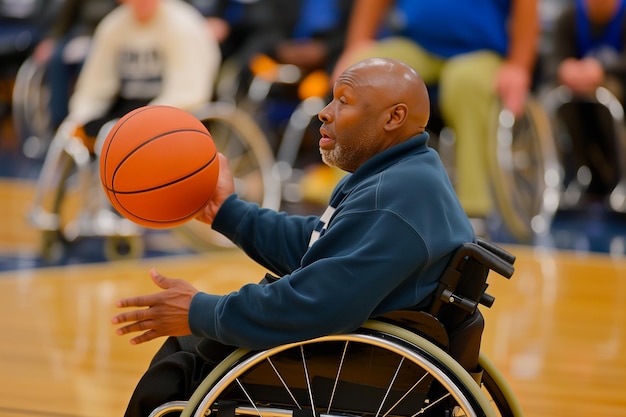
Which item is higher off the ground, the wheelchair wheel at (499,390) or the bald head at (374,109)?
the bald head at (374,109)

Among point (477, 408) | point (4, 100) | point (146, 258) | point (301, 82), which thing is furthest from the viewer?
point (4, 100)

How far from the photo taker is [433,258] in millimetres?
1754

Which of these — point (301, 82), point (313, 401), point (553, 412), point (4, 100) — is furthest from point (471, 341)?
point (4, 100)

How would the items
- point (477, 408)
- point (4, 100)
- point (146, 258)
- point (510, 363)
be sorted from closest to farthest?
point (477, 408) → point (510, 363) → point (146, 258) → point (4, 100)

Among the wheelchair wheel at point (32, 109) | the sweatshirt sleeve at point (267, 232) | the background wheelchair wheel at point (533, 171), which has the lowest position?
the wheelchair wheel at point (32, 109)

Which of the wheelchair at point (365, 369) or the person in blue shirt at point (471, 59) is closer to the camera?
the wheelchair at point (365, 369)

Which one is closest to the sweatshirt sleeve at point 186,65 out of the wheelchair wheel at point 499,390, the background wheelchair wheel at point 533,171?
the background wheelchair wheel at point 533,171

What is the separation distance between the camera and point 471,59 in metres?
4.78

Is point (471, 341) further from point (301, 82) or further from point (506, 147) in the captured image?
point (301, 82)

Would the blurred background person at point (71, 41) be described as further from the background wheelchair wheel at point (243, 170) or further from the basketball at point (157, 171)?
the basketball at point (157, 171)

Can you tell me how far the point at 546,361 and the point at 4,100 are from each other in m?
7.12

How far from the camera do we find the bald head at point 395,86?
6.10 ft

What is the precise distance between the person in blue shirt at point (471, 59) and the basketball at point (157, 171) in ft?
8.87

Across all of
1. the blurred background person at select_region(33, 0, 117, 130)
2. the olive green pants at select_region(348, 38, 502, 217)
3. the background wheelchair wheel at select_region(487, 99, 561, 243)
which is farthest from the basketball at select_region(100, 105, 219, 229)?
the blurred background person at select_region(33, 0, 117, 130)
